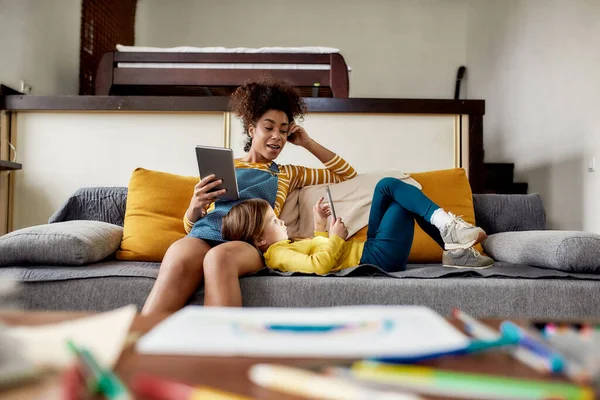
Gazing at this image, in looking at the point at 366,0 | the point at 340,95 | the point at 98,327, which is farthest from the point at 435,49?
the point at 98,327

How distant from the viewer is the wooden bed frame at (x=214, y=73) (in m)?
3.21

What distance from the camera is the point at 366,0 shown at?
536 cm

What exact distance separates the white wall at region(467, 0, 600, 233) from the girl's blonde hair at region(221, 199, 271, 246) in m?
1.92

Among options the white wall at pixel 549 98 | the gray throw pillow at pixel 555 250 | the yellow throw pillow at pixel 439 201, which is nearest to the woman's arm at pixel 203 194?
the yellow throw pillow at pixel 439 201

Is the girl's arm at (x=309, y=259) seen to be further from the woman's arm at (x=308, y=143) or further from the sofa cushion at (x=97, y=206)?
the sofa cushion at (x=97, y=206)

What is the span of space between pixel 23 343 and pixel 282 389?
25cm

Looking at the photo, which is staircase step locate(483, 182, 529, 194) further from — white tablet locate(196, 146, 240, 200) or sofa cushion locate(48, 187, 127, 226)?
sofa cushion locate(48, 187, 127, 226)

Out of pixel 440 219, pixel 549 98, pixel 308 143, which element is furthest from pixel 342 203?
pixel 549 98

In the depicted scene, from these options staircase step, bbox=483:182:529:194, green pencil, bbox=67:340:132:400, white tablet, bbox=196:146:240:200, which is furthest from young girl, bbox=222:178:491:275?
staircase step, bbox=483:182:529:194

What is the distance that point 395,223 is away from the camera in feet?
5.48

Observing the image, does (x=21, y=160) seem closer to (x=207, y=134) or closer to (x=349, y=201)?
(x=207, y=134)

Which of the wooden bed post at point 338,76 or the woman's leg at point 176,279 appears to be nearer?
the woman's leg at point 176,279

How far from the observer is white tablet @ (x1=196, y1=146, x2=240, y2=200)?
1.66m

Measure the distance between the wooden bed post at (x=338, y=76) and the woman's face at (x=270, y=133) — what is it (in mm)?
1233
